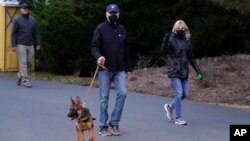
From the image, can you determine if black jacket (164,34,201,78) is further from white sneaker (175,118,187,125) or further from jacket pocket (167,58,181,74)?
white sneaker (175,118,187,125)

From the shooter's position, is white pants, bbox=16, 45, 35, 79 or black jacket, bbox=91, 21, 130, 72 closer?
black jacket, bbox=91, 21, 130, 72

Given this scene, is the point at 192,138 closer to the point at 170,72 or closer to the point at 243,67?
the point at 170,72

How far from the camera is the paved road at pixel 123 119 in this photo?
30.2ft

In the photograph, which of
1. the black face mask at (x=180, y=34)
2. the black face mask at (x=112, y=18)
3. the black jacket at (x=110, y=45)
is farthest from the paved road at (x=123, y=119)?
the black face mask at (x=112, y=18)

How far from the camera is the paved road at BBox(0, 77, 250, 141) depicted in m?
9.20

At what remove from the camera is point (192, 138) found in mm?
9070

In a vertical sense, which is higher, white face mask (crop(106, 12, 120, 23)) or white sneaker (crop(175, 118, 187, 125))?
white face mask (crop(106, 12, 120, 23))

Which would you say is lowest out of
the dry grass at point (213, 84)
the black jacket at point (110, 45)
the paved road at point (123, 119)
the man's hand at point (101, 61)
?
the paved road at point (123, 119)

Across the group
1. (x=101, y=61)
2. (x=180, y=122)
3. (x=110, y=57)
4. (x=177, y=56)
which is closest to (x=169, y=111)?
(x=180, y=122)

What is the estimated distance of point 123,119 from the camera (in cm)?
1065

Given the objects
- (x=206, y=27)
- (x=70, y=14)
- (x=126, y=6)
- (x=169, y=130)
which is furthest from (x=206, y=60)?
(x=169, y=130)

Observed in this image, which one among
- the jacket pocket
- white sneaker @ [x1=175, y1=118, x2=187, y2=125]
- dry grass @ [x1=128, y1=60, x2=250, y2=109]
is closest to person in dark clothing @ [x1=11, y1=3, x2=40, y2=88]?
dry grass @ [x1=128, y1=60, x2=250, y2=109]

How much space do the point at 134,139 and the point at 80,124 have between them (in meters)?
1.03

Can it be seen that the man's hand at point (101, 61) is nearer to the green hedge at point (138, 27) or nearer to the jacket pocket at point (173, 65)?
the jacket pocket at point (173, 65)
